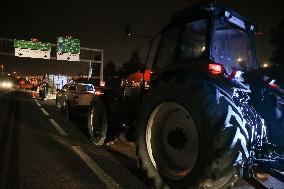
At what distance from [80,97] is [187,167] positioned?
11917 millimetres

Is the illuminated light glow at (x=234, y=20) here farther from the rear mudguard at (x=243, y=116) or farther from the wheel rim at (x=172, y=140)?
the wheel rim at (x=172, y=140)

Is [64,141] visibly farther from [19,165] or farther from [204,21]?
[204,21]

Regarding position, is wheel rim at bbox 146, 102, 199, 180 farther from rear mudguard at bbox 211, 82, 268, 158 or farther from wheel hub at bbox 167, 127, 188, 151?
rear mudguard at bbox 211, 82, 268, 158

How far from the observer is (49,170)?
20.2ft

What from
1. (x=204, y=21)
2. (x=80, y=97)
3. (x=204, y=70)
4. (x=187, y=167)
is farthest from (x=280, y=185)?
(x=80, y=97)

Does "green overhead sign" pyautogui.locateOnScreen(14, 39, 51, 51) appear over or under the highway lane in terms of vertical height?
over

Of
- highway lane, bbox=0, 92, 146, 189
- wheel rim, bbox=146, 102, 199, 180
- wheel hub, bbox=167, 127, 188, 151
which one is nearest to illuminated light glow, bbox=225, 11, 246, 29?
wheel rim, bbox=146, 102, 199, 180

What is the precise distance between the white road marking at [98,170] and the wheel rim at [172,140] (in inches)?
38.1

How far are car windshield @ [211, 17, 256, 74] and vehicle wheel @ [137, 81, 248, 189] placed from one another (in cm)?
89

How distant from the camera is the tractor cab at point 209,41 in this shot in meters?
4.75

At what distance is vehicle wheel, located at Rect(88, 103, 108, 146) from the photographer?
793cm

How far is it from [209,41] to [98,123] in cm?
443

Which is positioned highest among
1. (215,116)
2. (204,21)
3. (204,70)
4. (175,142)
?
(204,21)

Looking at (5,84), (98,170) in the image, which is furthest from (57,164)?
(5,84)
